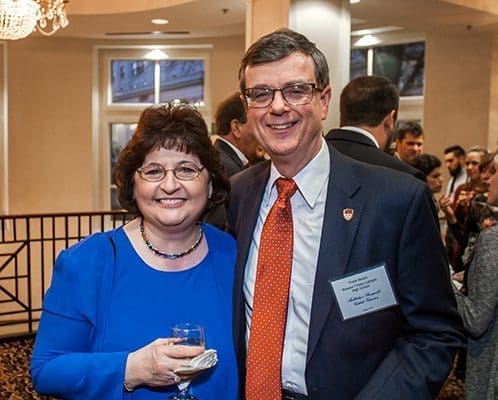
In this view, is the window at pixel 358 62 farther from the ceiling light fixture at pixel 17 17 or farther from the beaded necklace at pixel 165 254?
the beaded necklace at pixel 165 254

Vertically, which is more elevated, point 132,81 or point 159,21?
point 159,21

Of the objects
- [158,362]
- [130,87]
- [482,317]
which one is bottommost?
[482,317]

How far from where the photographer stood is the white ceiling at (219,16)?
5.97m

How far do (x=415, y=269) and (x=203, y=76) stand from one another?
323 inches

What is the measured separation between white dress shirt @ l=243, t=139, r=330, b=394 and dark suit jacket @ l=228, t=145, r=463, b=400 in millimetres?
41

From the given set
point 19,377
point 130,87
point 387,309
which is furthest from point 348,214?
point 130,87

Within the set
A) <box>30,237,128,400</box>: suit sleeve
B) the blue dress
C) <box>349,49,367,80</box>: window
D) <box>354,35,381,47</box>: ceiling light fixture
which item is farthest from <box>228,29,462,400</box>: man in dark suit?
<box>349,49,367,80</box>: window

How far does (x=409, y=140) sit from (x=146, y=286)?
3810mm

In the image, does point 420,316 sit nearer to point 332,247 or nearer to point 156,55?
point 332,247

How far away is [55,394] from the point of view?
5.39 feet

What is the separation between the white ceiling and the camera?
597 centimetres

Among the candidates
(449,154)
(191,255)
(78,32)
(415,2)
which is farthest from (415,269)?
(78,32)

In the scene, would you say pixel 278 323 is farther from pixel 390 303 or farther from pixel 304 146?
pixel 304 146

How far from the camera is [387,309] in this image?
159cm
